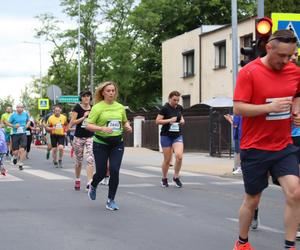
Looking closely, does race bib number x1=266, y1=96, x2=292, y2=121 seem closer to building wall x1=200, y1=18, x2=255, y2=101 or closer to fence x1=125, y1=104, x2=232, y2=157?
fence x1=125, y1=104, x2=232, y2=157

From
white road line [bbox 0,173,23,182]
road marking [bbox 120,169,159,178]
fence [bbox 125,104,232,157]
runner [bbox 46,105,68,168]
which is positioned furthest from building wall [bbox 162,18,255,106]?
white road line [bbox 0,173,23,182]

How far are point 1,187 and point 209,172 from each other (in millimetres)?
6244

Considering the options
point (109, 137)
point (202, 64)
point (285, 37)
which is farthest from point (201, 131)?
point (285, 37)

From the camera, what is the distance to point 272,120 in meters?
5.36

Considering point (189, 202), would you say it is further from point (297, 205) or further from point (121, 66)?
point (121, 66)

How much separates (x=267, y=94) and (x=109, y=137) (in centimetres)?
408

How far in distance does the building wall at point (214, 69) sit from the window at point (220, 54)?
173mm

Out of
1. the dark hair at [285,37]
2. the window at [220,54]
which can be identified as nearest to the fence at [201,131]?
the window at [220,54]

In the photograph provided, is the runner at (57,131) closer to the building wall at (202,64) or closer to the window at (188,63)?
the building wall at (202,64)

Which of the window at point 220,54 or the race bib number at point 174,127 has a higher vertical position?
the window at point 220,54

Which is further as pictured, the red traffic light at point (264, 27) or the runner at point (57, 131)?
the runner at point (57, 131)

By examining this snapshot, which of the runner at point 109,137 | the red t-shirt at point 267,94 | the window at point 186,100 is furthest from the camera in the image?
the window at point 186,100

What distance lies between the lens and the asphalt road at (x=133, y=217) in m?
6.64

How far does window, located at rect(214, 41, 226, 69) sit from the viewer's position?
3403cm
